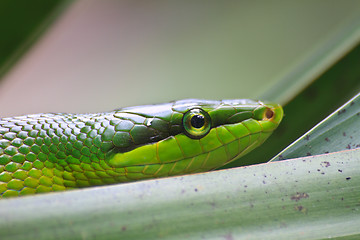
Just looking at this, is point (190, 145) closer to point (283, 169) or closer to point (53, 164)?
point (53, 164)

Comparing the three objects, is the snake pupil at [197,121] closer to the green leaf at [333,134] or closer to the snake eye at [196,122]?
the snake eye at [196,122]

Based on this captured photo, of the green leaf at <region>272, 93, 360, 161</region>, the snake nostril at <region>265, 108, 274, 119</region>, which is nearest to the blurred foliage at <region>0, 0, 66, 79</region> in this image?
the snake nostril at <region>265, 108, 274, 119</region>

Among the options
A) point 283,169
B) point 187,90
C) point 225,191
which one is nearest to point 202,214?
point 225,191

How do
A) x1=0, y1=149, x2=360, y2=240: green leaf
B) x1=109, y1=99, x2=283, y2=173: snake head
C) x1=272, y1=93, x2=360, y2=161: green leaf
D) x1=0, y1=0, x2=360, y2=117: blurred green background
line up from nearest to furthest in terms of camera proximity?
x1=0, y1=149, x2=360, y2=240: green leaf → x1=272, y1=93, x2=360, y2=161: green leaf → x1=109, y1=99, x2=283, y2=173: snake head → x1=0, y1=0, x2=360, y2=117: blurred green background

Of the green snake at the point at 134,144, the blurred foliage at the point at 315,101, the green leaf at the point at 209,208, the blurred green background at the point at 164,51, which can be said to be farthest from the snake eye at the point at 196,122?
the blurred green background at the point at 164,51

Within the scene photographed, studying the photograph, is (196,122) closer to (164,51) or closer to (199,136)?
(199,136)

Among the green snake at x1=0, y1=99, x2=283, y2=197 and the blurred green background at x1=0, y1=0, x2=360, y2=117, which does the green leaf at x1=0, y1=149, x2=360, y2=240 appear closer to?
the green snake at x1=0, y1=99, x2=283, y2=197
